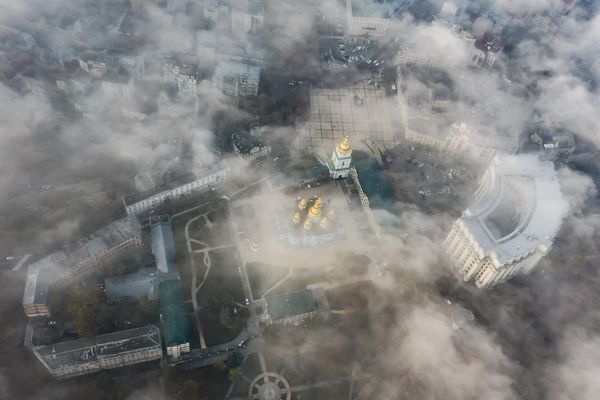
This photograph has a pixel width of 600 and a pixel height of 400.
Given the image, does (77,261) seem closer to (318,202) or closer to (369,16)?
(318,202)

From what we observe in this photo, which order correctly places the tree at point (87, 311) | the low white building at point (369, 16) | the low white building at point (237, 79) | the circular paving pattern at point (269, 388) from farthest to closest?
1. the low white building at point (369, 16)
2. the low white building at point (237, 79)
3. the tree at point (87, 311)
4. the circular paving pattern at point (269, 388)

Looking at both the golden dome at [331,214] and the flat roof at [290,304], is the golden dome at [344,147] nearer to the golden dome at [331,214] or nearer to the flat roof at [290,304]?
the golden dome at [331,214]

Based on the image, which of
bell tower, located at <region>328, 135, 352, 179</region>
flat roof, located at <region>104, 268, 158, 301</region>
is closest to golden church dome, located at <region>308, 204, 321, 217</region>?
bell tower, located at <region>328, 135, 352, 179</region>

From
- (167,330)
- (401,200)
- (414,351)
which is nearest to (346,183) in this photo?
(401,200)

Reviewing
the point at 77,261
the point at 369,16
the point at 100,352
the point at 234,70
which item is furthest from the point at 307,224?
the point at 369,16

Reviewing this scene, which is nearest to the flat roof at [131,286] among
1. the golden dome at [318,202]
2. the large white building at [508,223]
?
the golden dome at [318,202]

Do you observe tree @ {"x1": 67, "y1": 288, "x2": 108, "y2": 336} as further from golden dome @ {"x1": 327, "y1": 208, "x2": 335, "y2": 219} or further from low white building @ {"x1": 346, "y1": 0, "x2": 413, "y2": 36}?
low white building @ {"x1": 346, "y1": 0, "x2": 413, "y2": 36}

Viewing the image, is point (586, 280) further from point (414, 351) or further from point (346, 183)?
point (346, 183)
